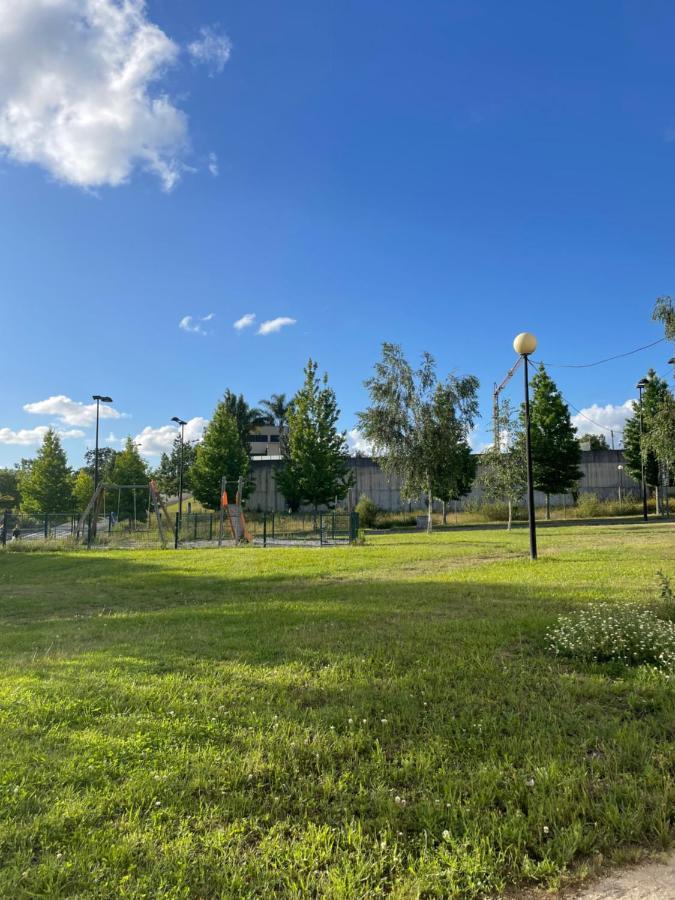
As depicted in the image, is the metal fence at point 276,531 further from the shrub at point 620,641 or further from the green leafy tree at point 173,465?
the green leafy tree at point 173,465

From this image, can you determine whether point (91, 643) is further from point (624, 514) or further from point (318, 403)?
point (624, 514)

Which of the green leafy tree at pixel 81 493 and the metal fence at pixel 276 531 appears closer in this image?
the metal fence at pixel 276 531

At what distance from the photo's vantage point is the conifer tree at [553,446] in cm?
3834

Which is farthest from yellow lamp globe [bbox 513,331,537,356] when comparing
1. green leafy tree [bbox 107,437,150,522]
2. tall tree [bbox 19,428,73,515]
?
tall tree [bbox 19,428,73,515]

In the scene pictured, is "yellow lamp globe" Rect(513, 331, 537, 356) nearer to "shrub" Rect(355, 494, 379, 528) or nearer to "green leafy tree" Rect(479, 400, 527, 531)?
"green leafy tree" Rect(479, 400, 527, 531)

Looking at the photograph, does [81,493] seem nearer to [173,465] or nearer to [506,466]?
[173,465]

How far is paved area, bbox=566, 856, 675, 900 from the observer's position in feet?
6.73

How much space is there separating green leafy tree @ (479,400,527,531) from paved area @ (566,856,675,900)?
81.6ft

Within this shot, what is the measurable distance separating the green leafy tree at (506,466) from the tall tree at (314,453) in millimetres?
13991

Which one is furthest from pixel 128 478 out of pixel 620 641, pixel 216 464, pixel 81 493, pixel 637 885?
pixel 637 885

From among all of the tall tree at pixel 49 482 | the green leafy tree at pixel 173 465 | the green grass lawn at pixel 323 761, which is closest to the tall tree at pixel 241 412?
the green leafy tree at pixel 173 465

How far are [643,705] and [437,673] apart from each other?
1428mm

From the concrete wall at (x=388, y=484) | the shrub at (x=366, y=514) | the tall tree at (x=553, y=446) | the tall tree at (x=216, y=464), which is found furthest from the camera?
the concrete wall at (x=388, y=484)

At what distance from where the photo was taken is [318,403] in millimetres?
40812
